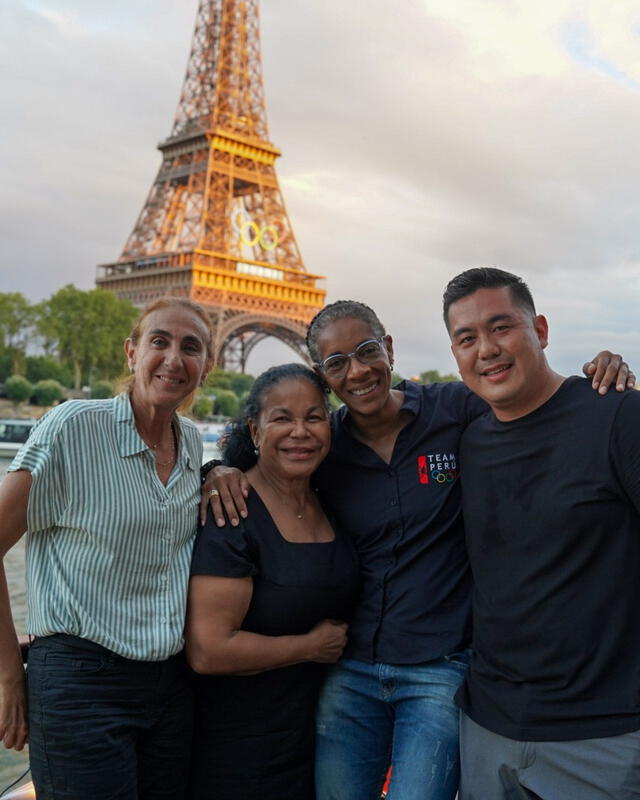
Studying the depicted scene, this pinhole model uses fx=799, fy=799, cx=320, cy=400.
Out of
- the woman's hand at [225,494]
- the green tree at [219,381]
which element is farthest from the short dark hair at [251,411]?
the green tree at [219,381]

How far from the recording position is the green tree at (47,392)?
1644 inches

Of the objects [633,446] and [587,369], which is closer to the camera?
[633,446]

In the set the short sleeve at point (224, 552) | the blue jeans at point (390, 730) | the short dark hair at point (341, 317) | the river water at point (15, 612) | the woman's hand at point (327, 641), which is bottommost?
the river water at point (15, 612)

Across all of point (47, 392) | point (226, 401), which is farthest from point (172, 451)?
point (226, 401)

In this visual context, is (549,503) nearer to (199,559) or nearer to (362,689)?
(362,689)

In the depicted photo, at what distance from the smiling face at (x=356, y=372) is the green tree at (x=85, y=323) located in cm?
4477

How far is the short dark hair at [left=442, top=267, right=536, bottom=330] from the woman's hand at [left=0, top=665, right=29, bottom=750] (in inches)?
73.5

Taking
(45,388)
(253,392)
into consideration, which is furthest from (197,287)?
(253,392)

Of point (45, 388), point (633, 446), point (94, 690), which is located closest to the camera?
point (633, 446)

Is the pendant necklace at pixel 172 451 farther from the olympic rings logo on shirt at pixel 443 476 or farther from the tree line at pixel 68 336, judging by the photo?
the tree line at pixel 68 336

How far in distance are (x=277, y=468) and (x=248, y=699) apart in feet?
2.63

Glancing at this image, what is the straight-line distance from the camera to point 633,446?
225 cm

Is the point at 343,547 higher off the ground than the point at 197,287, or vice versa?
the point at 197,287

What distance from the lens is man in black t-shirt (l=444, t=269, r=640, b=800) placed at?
7.39 ft
